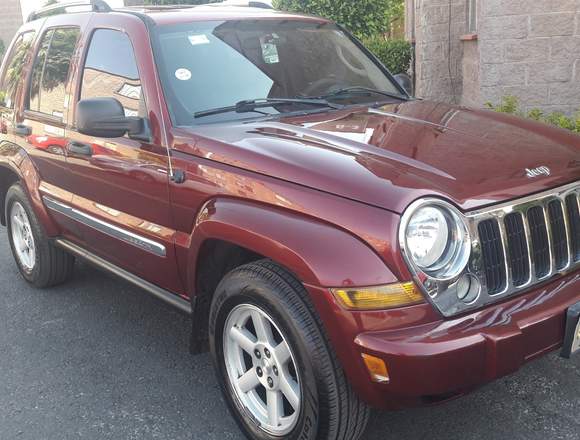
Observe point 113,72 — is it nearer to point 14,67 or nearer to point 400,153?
point 14,67

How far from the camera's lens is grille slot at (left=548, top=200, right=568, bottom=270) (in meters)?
2.82

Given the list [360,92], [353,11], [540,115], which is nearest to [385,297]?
[360,92]

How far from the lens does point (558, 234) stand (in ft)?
9.36

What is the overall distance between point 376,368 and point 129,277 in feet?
6.33

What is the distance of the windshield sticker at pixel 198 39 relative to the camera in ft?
12.3

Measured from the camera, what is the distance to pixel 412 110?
12.2 ft

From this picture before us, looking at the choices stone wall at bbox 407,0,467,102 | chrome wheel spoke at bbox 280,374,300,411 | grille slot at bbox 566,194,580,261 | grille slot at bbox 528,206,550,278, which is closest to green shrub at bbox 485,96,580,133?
stone wall at bbox 407,0,467,102

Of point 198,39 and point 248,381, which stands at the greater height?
point 198,39

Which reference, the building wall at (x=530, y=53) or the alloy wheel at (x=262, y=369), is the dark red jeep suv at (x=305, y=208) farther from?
the building wall at (x=530, y=53)

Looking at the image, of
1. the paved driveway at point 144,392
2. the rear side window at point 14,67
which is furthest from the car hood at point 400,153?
the rear side window at point 14,67

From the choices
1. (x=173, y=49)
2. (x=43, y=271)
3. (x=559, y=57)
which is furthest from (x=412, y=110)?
(x=559, y=57)

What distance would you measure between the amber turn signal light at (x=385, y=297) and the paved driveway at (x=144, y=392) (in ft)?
3.14

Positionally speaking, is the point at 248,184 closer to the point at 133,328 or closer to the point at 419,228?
the point at 419,228

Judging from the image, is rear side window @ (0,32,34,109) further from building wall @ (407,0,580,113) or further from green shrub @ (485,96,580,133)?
building wall @ (407,0,580,113)
